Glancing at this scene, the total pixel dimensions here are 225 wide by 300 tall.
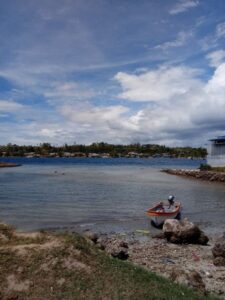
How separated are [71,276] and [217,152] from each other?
58.4 m

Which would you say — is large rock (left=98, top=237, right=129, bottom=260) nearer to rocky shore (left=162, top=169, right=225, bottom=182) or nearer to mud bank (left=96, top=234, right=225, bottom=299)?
mud bank (left=96, top=234, right=225, bottom=299)

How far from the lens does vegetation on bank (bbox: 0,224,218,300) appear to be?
943 cm

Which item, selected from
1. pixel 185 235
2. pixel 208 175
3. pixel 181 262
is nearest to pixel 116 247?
pixel 181 262

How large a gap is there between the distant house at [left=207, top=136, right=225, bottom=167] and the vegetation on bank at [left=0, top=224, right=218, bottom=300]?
5553 cm

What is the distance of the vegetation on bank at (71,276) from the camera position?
9.43 metres

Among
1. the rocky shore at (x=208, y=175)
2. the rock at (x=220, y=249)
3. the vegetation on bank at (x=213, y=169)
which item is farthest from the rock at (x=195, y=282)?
the vegetation on bank at (x=213, y=169)

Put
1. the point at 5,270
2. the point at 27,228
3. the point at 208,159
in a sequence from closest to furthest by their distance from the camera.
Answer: the point at 5,270
the point at 27,228
the point at 208,159

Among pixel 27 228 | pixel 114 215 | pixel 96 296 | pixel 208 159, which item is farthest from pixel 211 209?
pixel 208 159

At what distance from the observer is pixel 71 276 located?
10.0 meters

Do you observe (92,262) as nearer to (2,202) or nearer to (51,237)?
(51,237)

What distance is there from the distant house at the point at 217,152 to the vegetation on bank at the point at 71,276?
182ft

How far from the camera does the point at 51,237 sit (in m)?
12.2

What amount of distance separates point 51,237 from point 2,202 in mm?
21085

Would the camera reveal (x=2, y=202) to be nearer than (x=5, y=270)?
No
